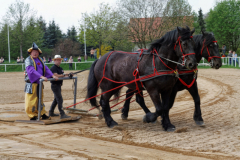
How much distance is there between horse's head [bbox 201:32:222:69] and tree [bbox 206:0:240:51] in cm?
4045

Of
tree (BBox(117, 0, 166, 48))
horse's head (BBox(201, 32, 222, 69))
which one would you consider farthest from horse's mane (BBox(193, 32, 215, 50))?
tree (BBox(117, 0, 166, 48))

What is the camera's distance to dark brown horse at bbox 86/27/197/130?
5305 millimetres

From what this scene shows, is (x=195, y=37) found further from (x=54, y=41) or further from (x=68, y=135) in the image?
(x=54, y=41)

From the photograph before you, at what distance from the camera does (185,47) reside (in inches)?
206

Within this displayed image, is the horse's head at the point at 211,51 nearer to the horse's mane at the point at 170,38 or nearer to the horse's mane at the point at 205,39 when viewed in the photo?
the horse's mane at the point at 205,39

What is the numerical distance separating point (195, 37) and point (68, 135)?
366 centimetres

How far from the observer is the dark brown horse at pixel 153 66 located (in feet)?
17.4

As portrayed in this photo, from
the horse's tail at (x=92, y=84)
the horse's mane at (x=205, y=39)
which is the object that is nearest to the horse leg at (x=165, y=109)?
the horse's mane at (x=205, y=39)

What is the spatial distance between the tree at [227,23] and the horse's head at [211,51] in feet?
133

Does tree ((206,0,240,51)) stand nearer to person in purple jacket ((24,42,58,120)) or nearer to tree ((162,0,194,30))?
tree ((162,0,194,30))

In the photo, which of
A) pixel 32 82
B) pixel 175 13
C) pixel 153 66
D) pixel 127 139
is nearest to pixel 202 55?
pixel 153 66

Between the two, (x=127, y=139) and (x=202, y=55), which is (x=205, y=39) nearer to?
(x=202, y=55)

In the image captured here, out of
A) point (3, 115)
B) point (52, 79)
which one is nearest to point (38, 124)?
point (52, 79)

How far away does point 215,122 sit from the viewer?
248 inches
